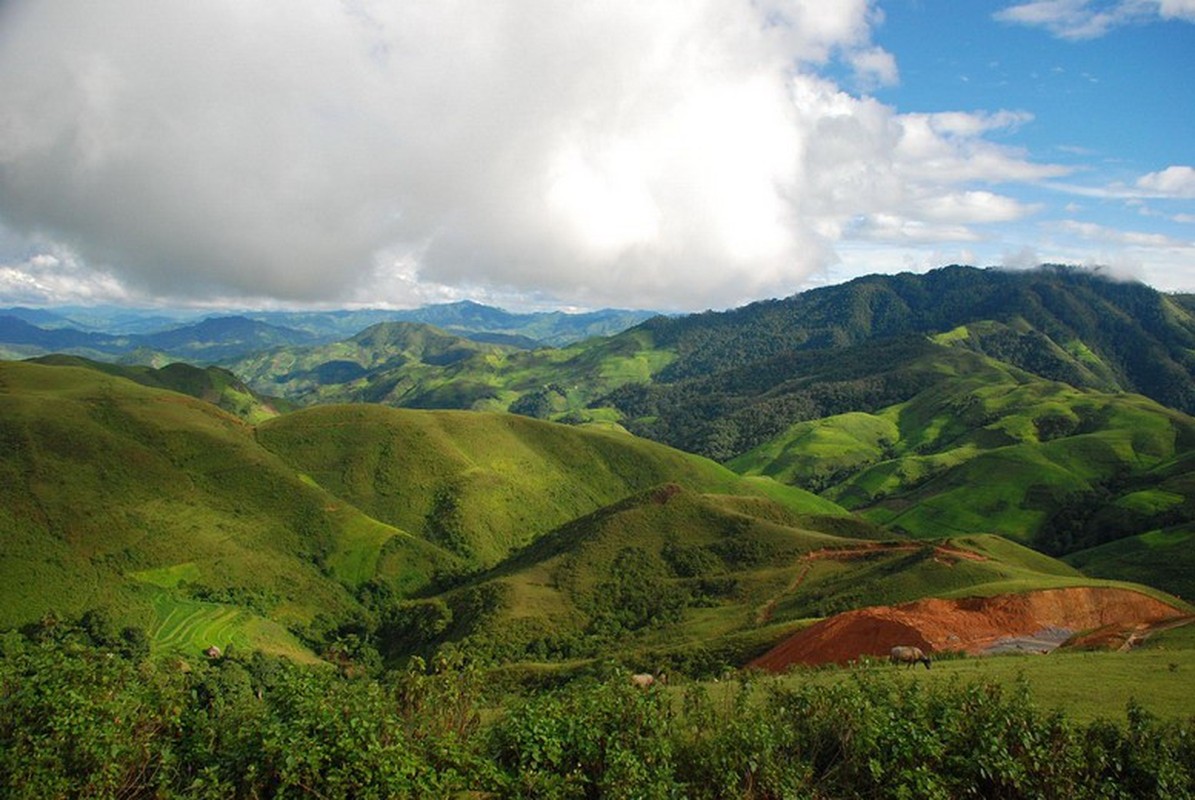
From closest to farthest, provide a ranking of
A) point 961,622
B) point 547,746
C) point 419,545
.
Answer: point 547,746, point 961,622, point 419,545

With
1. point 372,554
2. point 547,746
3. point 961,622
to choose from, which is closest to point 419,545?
point 372,554

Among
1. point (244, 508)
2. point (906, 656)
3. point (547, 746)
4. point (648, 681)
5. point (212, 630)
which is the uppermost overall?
point (547, 746)

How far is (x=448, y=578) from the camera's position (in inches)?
5133

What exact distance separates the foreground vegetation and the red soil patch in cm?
3343

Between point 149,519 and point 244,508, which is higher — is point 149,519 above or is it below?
below

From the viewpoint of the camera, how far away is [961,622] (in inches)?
2320

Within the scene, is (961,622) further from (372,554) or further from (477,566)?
(372,554)

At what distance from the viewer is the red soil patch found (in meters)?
54.3

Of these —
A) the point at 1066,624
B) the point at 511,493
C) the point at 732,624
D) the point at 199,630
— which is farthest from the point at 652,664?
the point at 511,493

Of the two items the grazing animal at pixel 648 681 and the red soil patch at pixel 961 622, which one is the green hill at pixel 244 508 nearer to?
the red soil patch at pixel 961 622

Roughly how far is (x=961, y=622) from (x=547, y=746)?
5285 centimetres

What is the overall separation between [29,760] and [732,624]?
72.1 meters

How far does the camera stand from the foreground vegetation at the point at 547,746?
16.6 metres

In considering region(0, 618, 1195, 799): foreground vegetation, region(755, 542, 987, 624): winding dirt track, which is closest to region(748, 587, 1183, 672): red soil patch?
region(755, 542, 987, 624): winding dirt track
